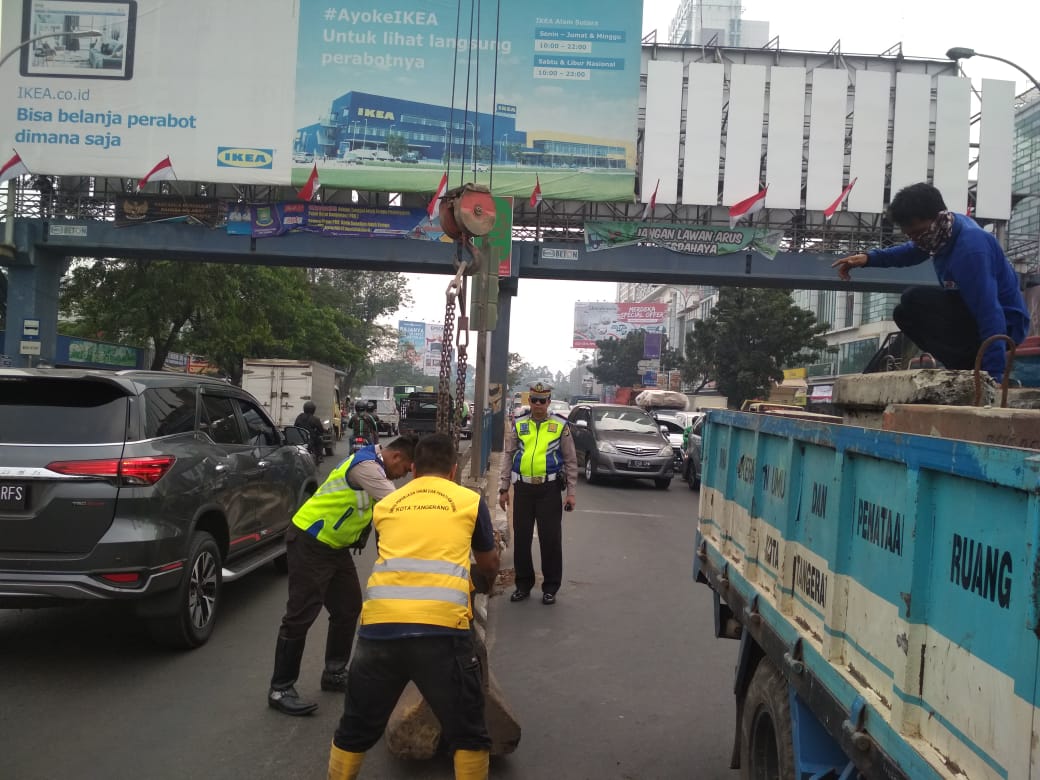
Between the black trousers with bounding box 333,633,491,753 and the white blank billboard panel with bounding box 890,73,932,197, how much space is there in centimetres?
2445

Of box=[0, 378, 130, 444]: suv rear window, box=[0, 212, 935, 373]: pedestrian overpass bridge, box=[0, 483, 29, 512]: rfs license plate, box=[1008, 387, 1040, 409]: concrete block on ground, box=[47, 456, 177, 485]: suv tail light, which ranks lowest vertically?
box=[0, 483, 29, 512]: rfs license plate

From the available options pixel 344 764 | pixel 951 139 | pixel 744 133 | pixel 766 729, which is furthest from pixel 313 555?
pixel 951 139

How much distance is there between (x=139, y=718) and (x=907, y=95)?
1008 inches

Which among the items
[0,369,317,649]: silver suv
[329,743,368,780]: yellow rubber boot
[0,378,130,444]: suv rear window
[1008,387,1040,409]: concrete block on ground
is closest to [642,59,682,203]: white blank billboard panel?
[0,369,317,649]: silver suv

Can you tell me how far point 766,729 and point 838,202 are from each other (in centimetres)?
2266

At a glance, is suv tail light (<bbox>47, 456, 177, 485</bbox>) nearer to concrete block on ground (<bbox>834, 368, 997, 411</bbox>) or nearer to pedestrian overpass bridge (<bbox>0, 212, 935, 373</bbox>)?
concrete block on ground (<bbox>834, 368, 997, 411</bbox>)

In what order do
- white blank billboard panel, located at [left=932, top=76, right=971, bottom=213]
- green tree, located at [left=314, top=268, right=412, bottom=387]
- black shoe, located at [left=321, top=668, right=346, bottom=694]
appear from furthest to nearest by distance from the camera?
green tree, located at [left=314, top=268, right=412, bottom=387] < white blank billboard panel, located at [left=932, top=76, right=971, bottom=213] < black shoe, located at [left=321, top=668, right=346, bottom=694]

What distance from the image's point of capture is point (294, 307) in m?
28.7

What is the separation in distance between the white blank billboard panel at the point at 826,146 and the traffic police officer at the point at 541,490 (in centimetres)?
1871

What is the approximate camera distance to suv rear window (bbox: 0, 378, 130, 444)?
16.4ft

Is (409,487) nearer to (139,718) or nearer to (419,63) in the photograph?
(139,718)

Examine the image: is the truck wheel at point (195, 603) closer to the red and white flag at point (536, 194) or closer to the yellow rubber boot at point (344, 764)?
the yellow rubber boot at point (344, 764)

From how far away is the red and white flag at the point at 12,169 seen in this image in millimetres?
22500

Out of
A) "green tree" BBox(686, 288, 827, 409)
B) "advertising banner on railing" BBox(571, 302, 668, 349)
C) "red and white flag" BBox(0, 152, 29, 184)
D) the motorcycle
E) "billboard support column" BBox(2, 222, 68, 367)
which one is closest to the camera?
the motorcycle
